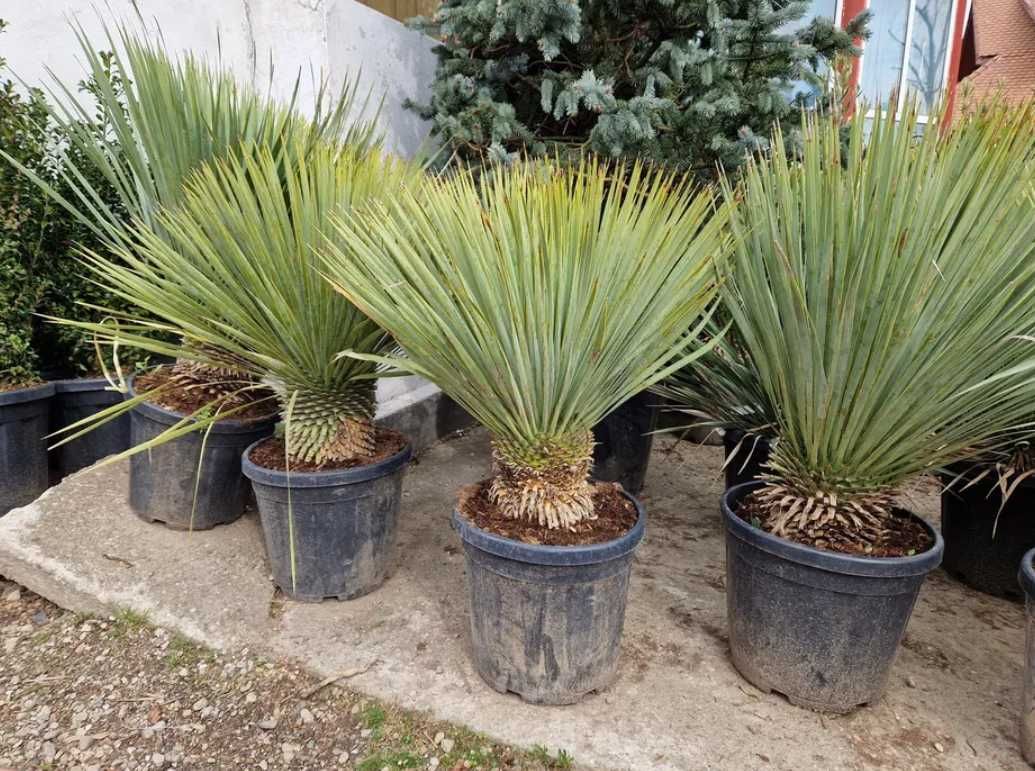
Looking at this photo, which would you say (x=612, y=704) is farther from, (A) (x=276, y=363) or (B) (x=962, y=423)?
(A) (x=276, y=363)

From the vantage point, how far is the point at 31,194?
296 cm

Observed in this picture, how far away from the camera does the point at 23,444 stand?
2883mm

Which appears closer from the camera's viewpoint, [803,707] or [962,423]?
[962,423]

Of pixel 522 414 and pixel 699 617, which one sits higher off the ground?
pixel 522 414

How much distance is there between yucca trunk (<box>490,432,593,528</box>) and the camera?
1818mm

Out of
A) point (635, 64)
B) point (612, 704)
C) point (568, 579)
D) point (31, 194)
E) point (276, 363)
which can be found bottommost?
point (612, 704)

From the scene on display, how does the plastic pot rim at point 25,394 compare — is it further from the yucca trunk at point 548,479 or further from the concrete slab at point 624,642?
the yucca trunk at point 548,479

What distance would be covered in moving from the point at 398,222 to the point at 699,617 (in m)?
1.59

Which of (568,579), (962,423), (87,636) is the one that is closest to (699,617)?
(568,579)

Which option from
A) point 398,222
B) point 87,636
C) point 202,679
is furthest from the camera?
point 87,636

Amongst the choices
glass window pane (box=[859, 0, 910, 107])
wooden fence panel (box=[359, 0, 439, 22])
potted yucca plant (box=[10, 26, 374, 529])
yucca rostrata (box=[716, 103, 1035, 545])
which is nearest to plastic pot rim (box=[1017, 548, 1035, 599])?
yucca rostrata (box=[716, 103, 1035, 545])

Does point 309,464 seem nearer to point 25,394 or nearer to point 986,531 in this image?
point 25,394

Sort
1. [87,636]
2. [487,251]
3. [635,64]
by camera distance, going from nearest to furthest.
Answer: [487,251] → [87,636] → [635,64]

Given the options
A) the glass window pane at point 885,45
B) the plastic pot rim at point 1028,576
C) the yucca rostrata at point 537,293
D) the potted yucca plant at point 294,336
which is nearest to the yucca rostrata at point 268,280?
the potted yucca plant at point 294,336
